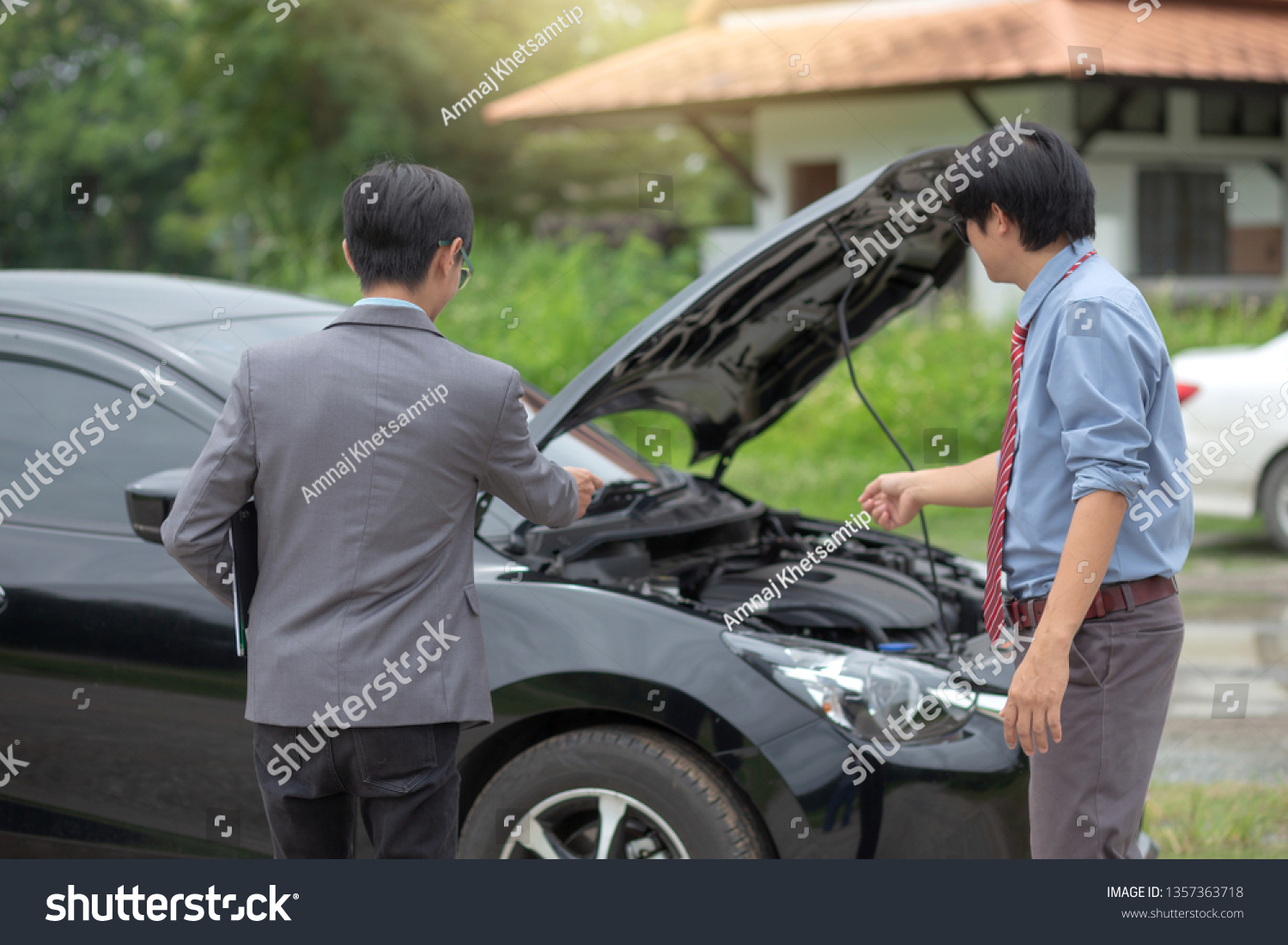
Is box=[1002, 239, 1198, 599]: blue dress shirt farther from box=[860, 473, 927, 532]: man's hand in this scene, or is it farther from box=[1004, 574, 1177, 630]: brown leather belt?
box=[860, 473, 927, 532]: man's hand

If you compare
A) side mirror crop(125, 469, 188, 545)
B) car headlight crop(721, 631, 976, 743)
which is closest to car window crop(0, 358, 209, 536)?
side mirror crop(125, 469, 188, 545)

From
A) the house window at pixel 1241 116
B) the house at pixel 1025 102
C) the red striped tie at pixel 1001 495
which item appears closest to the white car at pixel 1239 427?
the red striped tie at pixel 1001 495

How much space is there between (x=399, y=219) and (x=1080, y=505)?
47.0 inches

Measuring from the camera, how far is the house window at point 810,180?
18375 mm

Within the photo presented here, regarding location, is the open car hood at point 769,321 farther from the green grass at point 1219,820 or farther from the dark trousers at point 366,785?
the green grass at point 1219,820

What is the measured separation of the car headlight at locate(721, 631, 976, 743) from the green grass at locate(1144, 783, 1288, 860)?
1276 mm

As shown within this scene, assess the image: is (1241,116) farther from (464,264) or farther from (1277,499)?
(464,264)

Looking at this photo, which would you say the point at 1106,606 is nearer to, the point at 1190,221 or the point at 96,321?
the point at 96,321

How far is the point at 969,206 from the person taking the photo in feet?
7.04

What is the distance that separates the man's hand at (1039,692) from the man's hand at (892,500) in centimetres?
52

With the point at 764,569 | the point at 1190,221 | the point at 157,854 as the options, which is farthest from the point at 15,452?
the point at 1190,221

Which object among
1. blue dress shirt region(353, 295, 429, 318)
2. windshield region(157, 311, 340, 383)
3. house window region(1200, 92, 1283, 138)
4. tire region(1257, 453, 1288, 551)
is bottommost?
blue dress shirt region(353, 295, 429, 318)

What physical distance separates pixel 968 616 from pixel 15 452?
2604 mm

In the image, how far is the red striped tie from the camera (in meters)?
2.20
